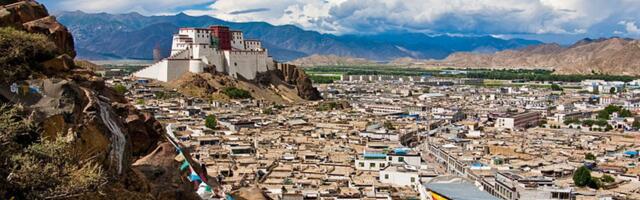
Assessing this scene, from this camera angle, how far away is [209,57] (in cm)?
7800

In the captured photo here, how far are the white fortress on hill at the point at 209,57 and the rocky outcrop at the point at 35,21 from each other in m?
57.1

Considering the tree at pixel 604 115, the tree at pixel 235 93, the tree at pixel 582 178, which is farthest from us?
the tree at pixel 235 93

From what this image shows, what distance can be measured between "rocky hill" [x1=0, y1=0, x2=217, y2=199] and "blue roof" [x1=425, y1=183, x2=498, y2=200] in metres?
14.4

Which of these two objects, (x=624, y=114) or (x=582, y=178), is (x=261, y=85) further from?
(x=582, y=178)

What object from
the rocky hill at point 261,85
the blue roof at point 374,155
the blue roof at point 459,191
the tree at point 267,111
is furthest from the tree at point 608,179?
the rocky hill at point 261,85

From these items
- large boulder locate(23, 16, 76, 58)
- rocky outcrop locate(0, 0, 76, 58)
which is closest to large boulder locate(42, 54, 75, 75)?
rocky outcrop locate(0, 0, 76, 58)

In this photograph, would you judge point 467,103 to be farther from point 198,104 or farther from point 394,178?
point 394,178

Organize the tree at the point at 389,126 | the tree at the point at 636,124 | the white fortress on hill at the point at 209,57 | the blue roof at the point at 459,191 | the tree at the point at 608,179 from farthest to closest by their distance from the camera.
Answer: the white fortress on hill at the point at 209,57
the tree at the point at 636,124
the tree at the point at 389,126
the tree at the point at 608,179
the blue roof at the point at 459,191

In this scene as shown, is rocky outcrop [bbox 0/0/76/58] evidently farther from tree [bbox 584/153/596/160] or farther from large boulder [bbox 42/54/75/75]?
tree [bbox 584/153/596/160]

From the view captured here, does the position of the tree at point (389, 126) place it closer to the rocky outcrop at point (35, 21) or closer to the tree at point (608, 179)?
the tree at point (608, 179)

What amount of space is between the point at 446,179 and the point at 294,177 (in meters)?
7.05

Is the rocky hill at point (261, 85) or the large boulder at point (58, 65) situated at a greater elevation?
the large boulder at point (58, 65)

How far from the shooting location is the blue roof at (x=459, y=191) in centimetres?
2803

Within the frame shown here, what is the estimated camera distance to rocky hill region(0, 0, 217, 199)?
923 centimetres
